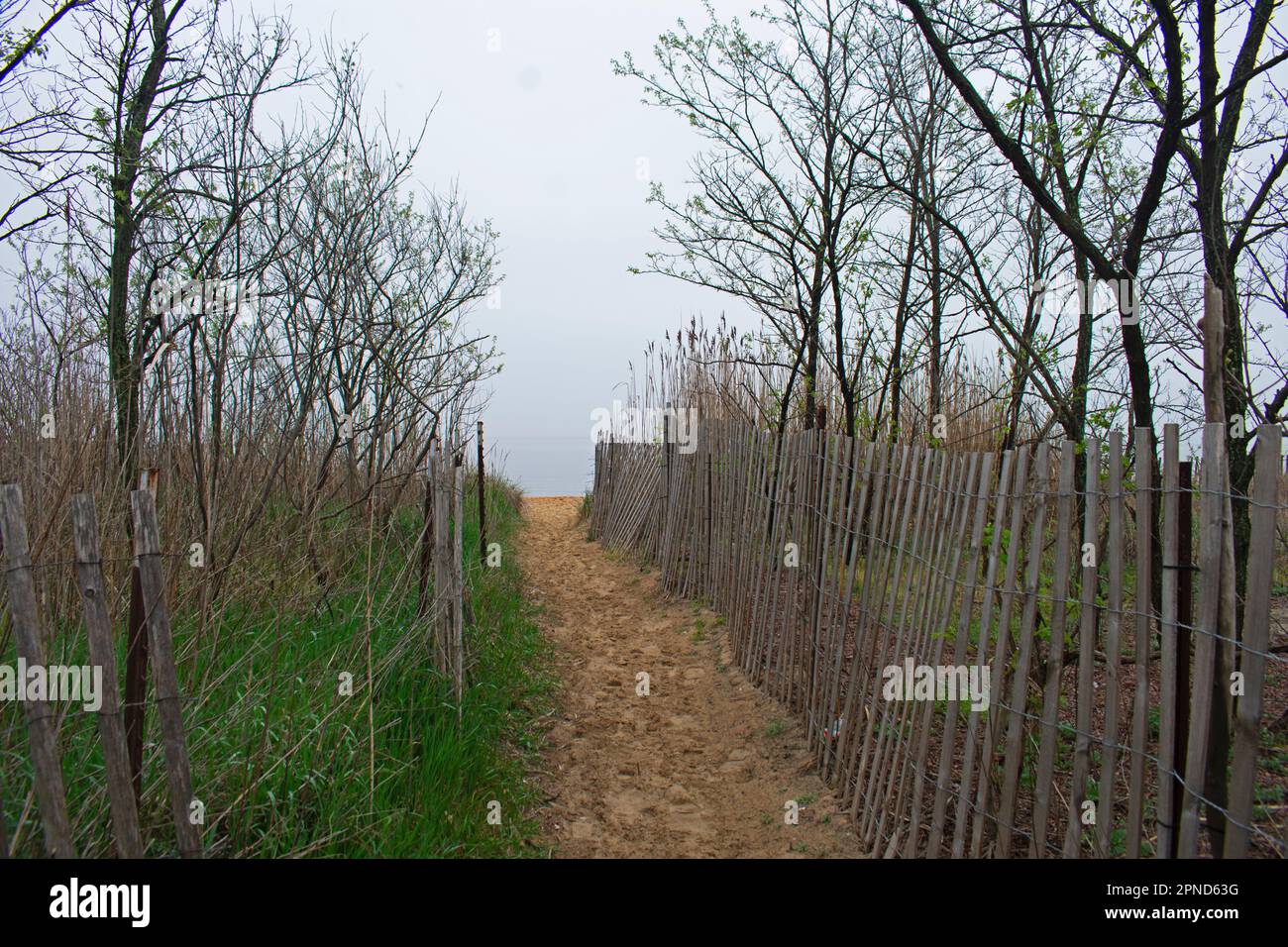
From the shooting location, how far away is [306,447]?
5164 millimetres

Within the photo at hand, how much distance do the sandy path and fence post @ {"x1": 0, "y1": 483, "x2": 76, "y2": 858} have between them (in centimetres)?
203

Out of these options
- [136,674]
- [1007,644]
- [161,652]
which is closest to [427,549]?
→ [136,674]

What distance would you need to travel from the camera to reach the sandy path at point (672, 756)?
11.8ft

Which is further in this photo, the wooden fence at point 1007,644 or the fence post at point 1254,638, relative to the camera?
the wooden fence at point 1007,644

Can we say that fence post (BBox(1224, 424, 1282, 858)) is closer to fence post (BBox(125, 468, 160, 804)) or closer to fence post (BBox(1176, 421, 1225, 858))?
fence post (BBox(1176, 421, 1225, 858))

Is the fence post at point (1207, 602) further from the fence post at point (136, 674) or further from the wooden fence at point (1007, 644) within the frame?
the fence post at point (136, 674)

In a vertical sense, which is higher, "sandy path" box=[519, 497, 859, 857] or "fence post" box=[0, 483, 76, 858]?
"fence post" box=[0, 483, 76, 858]

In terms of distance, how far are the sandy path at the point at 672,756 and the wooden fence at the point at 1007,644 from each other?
8.3 inches

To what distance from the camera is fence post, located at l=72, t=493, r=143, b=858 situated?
6.18 feet

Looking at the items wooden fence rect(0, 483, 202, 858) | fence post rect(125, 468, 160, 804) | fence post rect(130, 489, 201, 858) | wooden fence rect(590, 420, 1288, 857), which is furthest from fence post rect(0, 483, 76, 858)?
wooden fence rect(590, 420, 1288, 857)

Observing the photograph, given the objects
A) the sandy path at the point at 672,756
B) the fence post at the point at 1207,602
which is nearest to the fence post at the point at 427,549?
the sandy path at the point at 672,756

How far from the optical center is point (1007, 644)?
8.14ft
